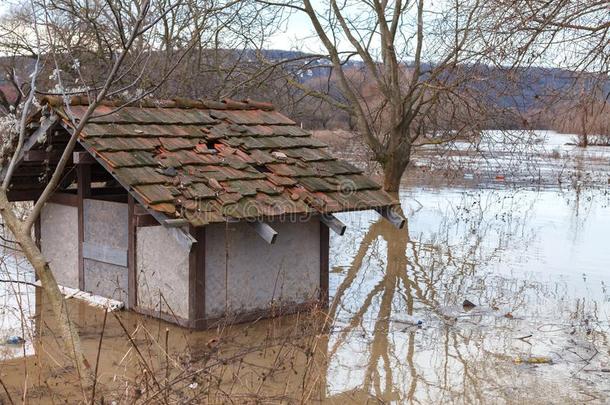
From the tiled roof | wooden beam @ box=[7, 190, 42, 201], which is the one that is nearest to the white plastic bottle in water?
the tiled roof

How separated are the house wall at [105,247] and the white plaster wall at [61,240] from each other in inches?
13.9

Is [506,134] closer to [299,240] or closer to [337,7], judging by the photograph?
[337,7]

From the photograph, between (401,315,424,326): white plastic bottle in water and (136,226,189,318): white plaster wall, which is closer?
(136,226,189,318): white plaster wall

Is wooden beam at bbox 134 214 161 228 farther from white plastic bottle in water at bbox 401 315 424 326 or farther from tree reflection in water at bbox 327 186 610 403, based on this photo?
white plastic bottle in water at bbox 401 315 424 326

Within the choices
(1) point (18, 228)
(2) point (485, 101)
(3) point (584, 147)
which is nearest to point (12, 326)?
(1) point (18, 228)

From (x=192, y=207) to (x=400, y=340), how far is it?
2.67 meters

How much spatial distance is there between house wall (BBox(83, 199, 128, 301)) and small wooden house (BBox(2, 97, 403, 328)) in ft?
0.05

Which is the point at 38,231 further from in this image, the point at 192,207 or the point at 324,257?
the point at 324,257

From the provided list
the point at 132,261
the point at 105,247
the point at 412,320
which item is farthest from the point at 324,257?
the point at 105,247

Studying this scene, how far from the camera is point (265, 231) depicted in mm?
7965

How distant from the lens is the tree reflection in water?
6.89m

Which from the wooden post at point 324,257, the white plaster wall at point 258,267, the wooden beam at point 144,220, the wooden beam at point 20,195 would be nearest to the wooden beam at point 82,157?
the wooden beam at point 144,220

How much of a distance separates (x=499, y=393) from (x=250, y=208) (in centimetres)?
315

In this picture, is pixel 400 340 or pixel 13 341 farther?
pixel 400 340
